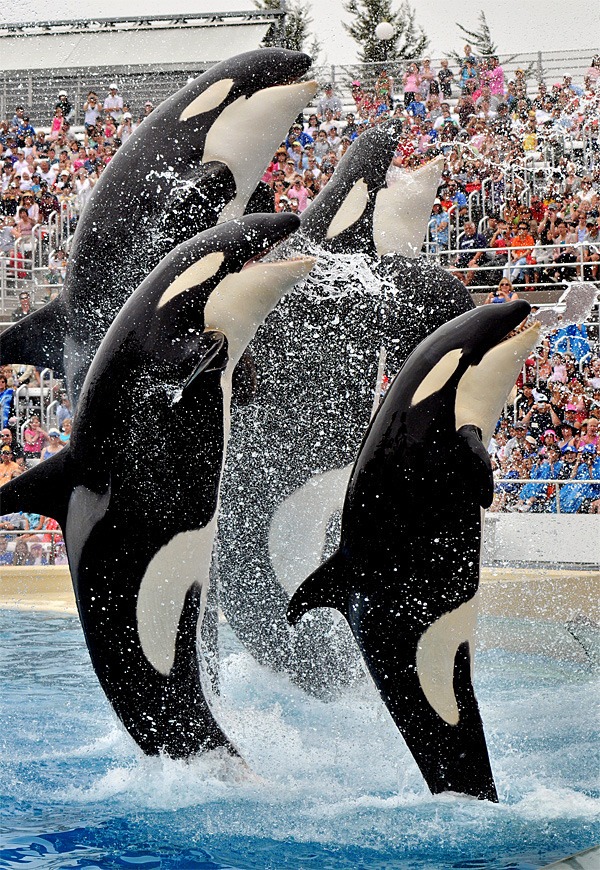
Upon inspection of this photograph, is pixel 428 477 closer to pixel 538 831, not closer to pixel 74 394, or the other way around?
pixel 538 831

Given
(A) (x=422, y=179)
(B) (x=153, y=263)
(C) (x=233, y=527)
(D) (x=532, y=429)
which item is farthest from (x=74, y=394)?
(D) (x=532, y=429)

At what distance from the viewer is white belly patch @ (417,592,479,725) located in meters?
5.08

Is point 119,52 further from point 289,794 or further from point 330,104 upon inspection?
point 289,794

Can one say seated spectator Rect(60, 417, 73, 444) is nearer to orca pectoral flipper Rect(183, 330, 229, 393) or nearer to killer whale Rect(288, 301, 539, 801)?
orca pectoral flipper Rect(183, 330, 229, 393)

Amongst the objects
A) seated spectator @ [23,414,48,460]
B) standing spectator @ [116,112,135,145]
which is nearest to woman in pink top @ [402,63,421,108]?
standing spectator @ [116,112,135,145]

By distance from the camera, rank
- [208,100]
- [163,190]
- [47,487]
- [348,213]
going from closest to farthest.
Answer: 1. [47,487]
2. [163,190]
3. [208,100]
4. [348,213]

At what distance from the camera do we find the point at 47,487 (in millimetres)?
5324

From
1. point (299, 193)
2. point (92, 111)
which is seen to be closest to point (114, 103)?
point (92, 111)

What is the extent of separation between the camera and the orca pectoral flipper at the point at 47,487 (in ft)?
17.4

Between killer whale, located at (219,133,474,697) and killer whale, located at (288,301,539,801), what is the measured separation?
2.20 metres

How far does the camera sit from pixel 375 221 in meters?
7.47

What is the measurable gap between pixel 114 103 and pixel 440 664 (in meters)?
14.9

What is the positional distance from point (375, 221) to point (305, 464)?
1.55 metres

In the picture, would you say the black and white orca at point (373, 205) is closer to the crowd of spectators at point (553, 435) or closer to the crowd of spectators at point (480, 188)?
the crowd of spectators at point (553, 435)
